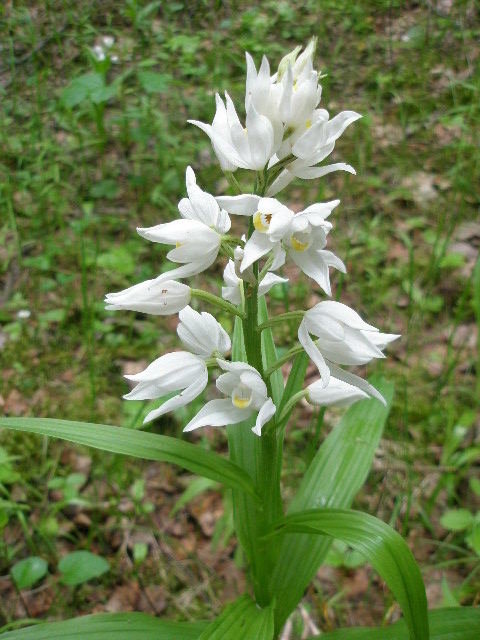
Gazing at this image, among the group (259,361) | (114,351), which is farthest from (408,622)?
(114,351)

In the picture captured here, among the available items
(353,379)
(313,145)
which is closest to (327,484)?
(353,379)

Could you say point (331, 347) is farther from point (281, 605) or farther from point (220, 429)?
point (220, 429)

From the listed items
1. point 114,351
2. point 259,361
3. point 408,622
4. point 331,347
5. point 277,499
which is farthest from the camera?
point 114,351

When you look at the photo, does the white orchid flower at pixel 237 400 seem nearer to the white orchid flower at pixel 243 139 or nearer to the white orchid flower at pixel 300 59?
the white orchid flower at pixel 243 139

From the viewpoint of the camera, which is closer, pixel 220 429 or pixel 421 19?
pixel 220 429

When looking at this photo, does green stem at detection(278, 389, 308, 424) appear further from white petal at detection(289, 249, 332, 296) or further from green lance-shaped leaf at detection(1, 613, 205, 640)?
green lance-shaped leaf at detection(1, 613, 205, 640)

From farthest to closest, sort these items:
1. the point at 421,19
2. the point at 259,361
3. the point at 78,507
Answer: the point at 421,19
the point at 78,507
the point at 259,361

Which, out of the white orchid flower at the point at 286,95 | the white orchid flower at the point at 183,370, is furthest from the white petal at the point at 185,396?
the white orchid flower at the point at 286,95
